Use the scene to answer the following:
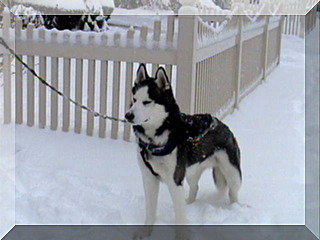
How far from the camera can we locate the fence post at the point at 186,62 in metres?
4.93

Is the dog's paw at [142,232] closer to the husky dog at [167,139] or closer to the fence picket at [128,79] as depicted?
the husky dog at [167,139]

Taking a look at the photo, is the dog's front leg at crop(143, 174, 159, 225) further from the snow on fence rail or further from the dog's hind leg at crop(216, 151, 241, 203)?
the snow on fence rail

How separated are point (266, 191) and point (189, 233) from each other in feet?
3.74

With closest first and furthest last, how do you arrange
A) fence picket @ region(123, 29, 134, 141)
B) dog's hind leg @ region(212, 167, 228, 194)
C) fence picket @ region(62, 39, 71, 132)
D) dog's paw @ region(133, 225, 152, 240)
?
dog's paw @ region(133, 225, 152, 240), dog's hind leg @ region(212, 167, 228, 194), fence picket @ region(123, 29, 134, 141), fence picket @ region(62, 39, 71, 132)

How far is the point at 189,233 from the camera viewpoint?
346 cm

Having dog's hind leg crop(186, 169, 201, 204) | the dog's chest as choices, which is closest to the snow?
dog's hind leg crop(186, 169, 201, 204)

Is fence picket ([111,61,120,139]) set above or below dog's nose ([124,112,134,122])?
below

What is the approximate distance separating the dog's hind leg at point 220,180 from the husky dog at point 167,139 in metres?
0.23

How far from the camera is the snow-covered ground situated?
380 cm

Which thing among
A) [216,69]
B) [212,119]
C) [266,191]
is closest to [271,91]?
[216,69]

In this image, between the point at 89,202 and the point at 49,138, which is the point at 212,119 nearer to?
the point at 89,202

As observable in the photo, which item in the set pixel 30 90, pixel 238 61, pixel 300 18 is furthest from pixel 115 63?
pixel 300 18

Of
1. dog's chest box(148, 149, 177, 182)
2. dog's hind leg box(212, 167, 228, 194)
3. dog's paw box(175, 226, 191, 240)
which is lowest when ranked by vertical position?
dog's paw box(175, 226, 191, 240)

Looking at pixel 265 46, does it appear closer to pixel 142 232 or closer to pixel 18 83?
pixel 18 83
